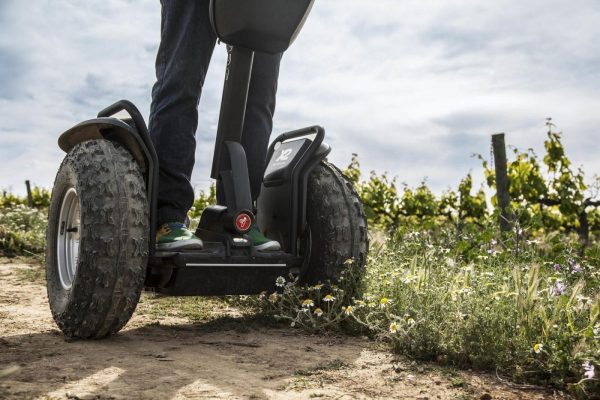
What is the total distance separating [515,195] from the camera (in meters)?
8.66

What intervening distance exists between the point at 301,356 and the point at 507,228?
15.2ft

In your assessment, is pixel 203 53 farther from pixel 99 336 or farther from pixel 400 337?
pixel 400 337


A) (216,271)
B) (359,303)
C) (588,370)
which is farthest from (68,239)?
(588,370)

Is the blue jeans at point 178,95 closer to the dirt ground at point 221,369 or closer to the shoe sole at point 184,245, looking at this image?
the shoe sole at point 184,245

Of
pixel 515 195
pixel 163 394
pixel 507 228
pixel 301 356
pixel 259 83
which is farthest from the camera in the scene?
pixel 515 195

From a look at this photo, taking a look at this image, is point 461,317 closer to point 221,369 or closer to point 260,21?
point 221,369

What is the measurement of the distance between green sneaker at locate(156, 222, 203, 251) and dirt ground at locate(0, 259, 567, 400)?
1.25 ft

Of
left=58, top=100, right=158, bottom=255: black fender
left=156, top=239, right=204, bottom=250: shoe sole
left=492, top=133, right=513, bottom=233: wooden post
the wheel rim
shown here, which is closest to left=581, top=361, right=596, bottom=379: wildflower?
left=156, top=239, right=204, bottom=250: shoe sole

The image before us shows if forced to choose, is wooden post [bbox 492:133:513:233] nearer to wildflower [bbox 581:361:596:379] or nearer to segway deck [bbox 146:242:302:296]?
segway deck [bbox 146:242:302:296]

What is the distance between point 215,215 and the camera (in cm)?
293

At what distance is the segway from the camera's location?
2602mm

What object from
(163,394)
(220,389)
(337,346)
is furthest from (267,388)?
(337,346)

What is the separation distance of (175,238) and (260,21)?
955 millimetres

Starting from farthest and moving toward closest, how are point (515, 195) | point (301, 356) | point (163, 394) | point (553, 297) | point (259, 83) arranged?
1. point (515, 195)
2. point (259, 83)
3. point (553, 297)
4. point (301, 356)
5. point (163, 394)
